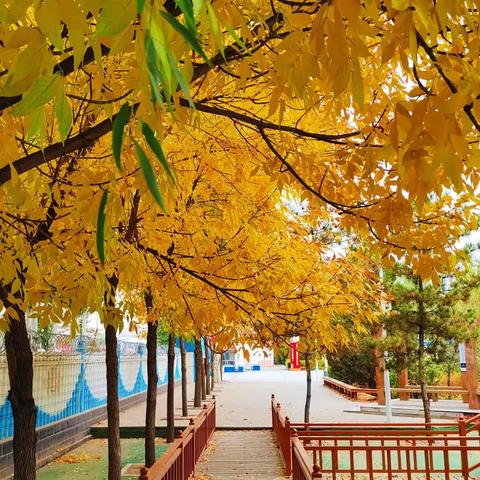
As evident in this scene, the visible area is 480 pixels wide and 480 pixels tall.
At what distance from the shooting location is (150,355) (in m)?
11.2

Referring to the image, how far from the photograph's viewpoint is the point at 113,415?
7.84m

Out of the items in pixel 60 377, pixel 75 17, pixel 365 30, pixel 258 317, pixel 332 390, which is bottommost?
pixel 332 390

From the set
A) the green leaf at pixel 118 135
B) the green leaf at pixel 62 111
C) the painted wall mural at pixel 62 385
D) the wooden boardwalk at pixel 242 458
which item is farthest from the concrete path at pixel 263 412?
the green leaf at pixel 118 135

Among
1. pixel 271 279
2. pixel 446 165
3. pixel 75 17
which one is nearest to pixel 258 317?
pixel 271 279

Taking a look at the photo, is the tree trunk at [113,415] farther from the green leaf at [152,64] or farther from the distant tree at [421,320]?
the distant tree at [421,320]

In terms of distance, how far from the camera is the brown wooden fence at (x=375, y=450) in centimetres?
809

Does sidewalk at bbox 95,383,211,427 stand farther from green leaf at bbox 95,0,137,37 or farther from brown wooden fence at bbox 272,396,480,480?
green leaf at bbox 95,0,137,37

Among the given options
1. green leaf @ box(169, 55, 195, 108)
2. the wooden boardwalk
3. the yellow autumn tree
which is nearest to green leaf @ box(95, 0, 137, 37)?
the yellow autumn tree

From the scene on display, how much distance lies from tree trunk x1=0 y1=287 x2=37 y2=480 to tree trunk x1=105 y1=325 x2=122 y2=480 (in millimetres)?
2034

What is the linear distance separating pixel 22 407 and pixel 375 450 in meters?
7.14

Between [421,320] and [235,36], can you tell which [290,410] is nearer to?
[421,320]

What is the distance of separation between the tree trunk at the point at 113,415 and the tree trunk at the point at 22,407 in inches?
80.1

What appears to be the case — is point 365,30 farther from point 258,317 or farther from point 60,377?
point 60,377

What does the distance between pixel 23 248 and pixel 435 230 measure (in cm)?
300
